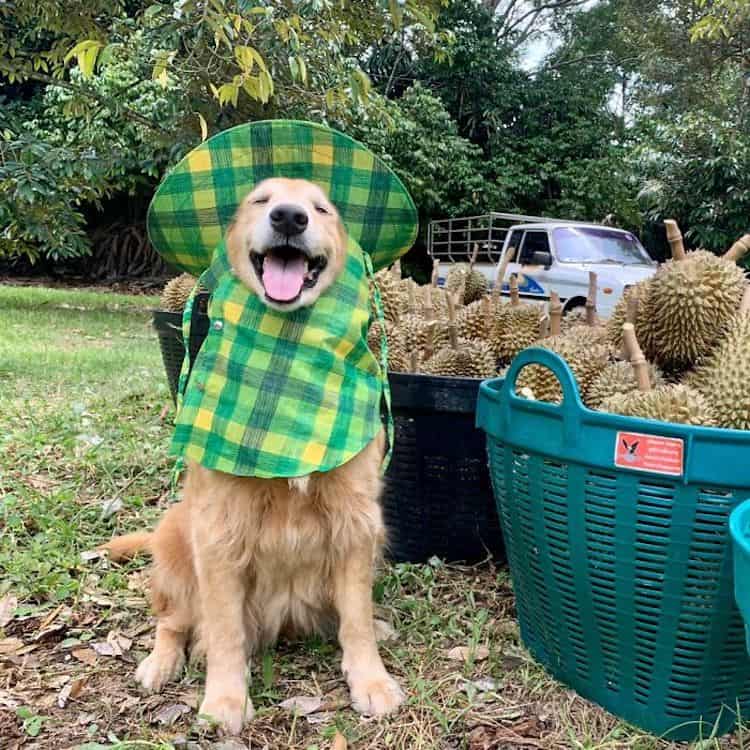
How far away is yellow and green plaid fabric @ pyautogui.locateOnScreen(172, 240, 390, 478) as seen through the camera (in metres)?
1.80

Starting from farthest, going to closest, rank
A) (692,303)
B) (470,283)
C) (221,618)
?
(470,283) < (692,303) < (221,618)

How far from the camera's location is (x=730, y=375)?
179 cm

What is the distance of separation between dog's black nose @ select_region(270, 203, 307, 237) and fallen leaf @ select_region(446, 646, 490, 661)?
1.23m

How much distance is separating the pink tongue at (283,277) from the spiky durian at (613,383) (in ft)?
2.68

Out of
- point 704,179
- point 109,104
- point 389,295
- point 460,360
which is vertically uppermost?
point 704,179

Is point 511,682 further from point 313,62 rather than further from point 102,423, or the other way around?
point 313,62

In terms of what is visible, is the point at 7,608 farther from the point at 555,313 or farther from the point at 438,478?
the point at 555,313

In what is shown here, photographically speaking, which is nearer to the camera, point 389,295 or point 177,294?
point 389,295

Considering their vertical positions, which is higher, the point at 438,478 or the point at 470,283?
the point at 470,283

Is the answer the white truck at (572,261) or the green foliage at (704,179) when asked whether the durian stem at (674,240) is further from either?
the green foliage at (704,179)

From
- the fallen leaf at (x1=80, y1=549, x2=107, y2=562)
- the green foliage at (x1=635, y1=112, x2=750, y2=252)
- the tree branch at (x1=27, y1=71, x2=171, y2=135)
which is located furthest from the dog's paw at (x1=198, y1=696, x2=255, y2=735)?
the green foliage at (x1=635, y1=112, x2=750, y2=252)

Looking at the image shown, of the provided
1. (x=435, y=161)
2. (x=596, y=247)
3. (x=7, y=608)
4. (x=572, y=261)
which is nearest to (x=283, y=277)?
(x=7, y=608)

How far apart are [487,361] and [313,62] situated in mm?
3913

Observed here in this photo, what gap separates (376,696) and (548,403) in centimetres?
85
